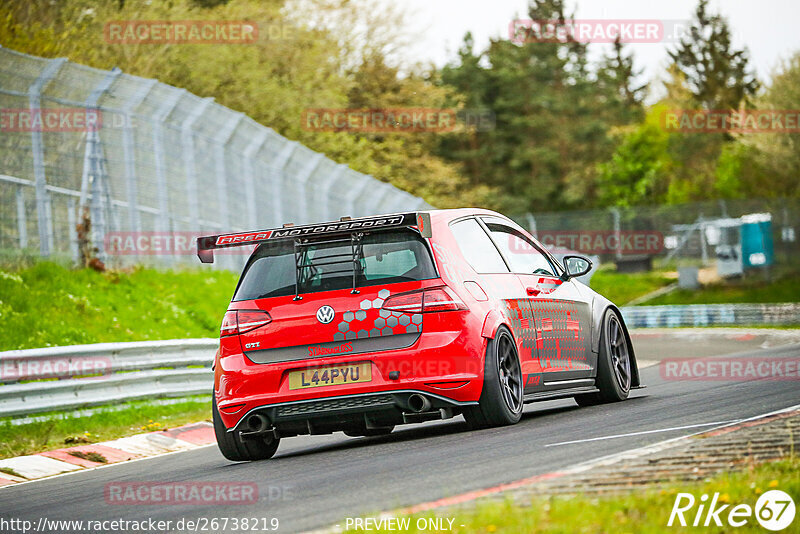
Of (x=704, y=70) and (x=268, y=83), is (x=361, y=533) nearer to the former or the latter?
(x=268, y=83)

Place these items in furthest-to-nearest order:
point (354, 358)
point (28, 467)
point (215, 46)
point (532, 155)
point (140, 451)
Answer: point (532, 155) < point (215, 46) < point (140, 451) < point (28, 467) < point (354, 358)

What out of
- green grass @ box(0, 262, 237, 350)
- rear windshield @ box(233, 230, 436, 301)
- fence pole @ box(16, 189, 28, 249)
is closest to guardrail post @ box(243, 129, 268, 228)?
green grass @ box(0, 262, 237, 350)

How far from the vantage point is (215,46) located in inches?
1443

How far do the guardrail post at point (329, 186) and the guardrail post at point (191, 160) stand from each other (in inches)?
138

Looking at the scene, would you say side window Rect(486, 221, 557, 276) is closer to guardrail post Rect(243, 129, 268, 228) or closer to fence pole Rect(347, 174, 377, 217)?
guardrail post Rect(243, 129, 268, 228)

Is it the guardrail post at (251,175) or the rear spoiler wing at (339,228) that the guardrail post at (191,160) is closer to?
the guardrail post at (251,175)

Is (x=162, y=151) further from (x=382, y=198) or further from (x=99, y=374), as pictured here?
(x=99, y=374)

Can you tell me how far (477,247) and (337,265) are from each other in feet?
3.77

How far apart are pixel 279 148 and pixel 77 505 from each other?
52.1 ft

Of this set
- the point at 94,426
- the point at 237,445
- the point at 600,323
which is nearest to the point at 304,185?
the point at 94,426

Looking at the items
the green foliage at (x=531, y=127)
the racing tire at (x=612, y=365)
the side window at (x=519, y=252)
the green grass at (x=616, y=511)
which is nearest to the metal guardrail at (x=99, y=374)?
the side window at (x=519, y=252)

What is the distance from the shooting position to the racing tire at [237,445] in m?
8.74

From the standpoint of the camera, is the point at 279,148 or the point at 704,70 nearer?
the point at 279,148

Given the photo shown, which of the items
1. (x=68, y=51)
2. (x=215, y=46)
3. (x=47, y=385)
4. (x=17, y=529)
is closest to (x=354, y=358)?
(x=17, y=529)
